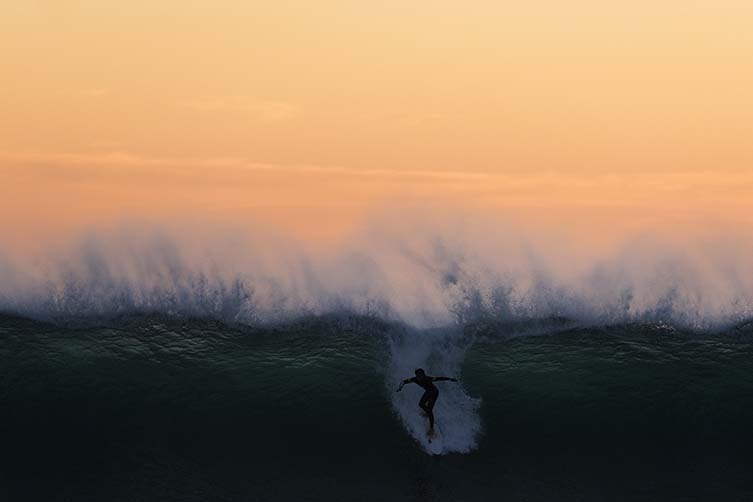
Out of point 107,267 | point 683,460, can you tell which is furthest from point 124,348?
point 683,460

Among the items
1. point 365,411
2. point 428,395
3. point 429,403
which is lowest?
point 365,411

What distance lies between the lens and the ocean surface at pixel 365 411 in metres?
13.5

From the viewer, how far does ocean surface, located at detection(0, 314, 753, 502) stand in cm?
1353

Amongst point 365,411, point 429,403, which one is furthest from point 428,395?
point 365,411

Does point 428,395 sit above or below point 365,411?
above

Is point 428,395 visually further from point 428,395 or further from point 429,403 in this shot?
point 429,403

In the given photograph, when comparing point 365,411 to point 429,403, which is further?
point 365,411

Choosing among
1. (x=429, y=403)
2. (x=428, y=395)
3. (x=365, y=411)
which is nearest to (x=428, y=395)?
(x=428, y=395)

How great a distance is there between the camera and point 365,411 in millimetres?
15641

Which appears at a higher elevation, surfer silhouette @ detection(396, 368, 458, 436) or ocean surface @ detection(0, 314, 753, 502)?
surfer silhouette @ detection(396, 368, 458, 436)

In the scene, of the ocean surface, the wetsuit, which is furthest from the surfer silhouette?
the ocean surface

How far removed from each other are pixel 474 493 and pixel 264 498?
361cm

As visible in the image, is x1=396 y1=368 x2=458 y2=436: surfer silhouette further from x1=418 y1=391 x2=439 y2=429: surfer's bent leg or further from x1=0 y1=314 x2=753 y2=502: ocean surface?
x1=0 y1=314 x2=753 y2=502: ocean surface


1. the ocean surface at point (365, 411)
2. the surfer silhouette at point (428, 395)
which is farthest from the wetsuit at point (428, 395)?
the ocean surface at point (365, 411)
